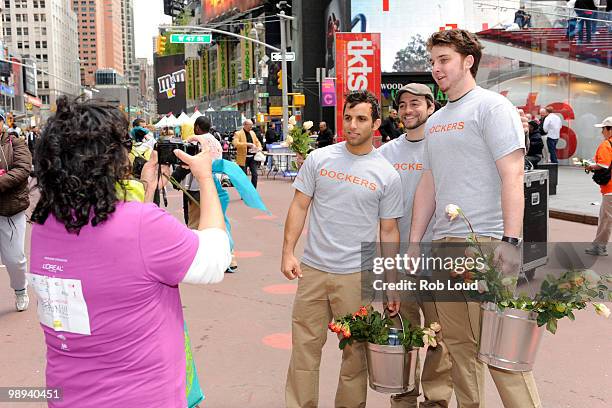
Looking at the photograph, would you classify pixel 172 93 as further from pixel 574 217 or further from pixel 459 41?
pixel 459 41

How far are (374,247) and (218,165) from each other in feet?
11.2

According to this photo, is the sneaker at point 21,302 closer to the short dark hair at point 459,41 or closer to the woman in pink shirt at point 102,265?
the woman in pink shirt at point 102,265

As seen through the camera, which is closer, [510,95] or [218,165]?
[218,165]

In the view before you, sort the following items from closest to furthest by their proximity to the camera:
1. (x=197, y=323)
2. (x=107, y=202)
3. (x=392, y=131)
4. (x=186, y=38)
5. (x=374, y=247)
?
(x=107, y=202) → (x=374, y=247) → (x=197, y=323) → (x=392, y=131) → (x=186, y=38)

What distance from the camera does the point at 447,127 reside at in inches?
134

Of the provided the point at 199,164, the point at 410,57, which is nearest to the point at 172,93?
the point at 410,57

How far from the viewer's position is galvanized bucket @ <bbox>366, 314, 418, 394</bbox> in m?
3.57

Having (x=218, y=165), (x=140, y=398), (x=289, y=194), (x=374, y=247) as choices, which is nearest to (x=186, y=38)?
(x=289, y=194)

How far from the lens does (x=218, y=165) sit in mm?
6934

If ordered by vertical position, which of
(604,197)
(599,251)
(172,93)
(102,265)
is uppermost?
(172,93)

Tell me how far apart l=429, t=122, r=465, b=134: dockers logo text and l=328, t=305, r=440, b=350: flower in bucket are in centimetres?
107

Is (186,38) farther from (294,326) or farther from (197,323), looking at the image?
(294,326)

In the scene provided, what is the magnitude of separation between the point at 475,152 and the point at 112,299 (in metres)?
2.05

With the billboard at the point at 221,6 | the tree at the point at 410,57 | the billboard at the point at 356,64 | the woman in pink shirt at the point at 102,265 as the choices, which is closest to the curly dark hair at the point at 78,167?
the woman in pink shirt at the point at 102,265
